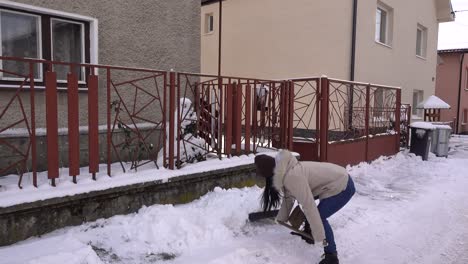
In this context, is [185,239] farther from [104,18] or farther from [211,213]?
[104,18]

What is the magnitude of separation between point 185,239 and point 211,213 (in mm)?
581

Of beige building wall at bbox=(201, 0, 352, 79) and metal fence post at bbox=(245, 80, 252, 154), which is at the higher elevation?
beige building wall at bbox=(201, 0, 352, 79)

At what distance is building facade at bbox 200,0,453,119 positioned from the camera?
1020 cm

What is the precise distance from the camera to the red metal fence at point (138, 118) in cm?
380

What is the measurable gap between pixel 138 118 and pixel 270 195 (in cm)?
210

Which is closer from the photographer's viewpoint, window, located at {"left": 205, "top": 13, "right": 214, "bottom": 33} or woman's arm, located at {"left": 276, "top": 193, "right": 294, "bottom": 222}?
woman's arm, located at {"left": 276, "top": 193, "right": 294, "bottom": 222}

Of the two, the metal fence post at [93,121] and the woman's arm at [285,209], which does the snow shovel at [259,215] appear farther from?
the metal fence post at [93,121]

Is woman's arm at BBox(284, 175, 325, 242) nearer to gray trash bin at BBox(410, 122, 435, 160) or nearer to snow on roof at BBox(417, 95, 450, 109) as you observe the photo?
gray trash bin at BBox(410, 122, 435, 160)

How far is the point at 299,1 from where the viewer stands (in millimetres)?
10914

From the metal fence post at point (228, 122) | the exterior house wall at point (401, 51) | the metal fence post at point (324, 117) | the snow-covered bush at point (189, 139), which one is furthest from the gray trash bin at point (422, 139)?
the snow-covered bush at point (189, 139)

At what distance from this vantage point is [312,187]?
3.62 m

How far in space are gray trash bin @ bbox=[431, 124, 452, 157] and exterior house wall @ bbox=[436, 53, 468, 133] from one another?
45.7 ft

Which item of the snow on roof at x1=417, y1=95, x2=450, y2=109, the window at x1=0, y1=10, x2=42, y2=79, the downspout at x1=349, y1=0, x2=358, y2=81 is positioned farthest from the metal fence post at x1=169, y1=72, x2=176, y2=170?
the snow on roof at x1=417, y1=95, x2=450, y2=109

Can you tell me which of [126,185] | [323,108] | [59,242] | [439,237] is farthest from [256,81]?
[59,242]
